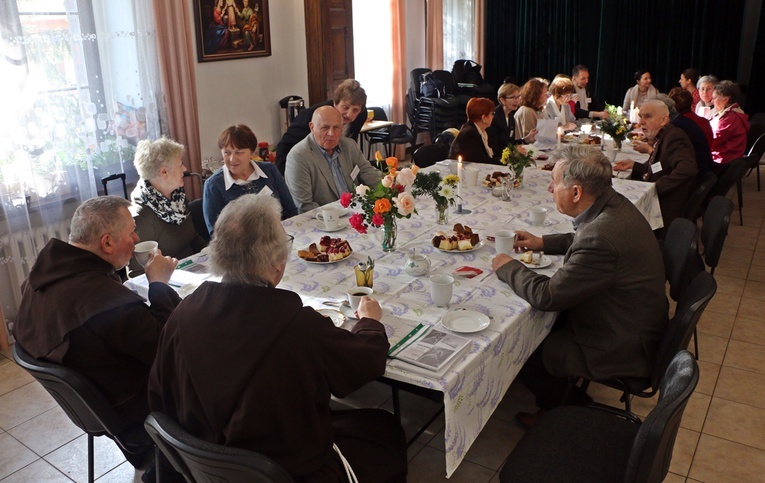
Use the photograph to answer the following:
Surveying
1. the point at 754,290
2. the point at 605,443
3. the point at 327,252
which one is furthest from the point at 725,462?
the point at 754,290

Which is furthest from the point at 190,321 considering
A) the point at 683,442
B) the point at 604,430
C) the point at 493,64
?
the point at 493,64

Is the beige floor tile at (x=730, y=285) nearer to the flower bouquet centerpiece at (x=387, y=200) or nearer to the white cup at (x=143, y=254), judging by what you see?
the flower bouquet centerpiece at (x=387, y=200)

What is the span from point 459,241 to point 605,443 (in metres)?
1.10

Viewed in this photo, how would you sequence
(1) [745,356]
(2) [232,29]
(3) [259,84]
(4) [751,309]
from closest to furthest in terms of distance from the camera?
1. (1) [745,356]
2. (4) [751,309]
3. (2) [232,29]
4. (3) [259,84]

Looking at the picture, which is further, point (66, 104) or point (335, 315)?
point (66, 104)

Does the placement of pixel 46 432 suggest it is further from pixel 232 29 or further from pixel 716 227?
pixel 232 29

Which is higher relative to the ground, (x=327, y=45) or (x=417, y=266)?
(x=327, y=45)

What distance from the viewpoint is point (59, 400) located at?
203 cm

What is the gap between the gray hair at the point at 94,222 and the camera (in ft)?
6.79

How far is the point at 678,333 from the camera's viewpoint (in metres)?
2.14

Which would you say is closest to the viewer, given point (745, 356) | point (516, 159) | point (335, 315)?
point (335, 315)

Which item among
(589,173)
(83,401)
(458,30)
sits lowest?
(83,401)

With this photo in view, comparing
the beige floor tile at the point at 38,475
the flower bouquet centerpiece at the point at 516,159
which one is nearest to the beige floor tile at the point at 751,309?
the flower bouquet centerpiece at the point at 516,159

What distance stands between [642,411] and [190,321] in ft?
7.31
